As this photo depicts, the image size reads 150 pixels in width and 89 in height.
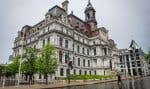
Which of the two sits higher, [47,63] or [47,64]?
[47,63]

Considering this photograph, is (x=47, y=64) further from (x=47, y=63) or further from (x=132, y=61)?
(x=132, y=61)

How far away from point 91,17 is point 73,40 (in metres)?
22.8

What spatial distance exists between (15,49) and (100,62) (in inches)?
1392

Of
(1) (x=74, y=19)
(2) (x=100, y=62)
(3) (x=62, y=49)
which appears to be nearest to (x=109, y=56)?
(2) (x=100, y=62)

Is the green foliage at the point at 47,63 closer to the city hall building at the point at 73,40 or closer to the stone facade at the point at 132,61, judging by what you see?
the city hall building at the point at 73,40

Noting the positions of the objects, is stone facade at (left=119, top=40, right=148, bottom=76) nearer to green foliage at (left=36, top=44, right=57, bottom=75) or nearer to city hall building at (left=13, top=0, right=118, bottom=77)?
city hall building at (left=13, top=0, right=118, bottom=77)

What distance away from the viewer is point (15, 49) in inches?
2790

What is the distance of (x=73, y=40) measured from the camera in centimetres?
5794

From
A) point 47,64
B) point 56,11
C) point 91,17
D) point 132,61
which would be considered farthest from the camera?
point 132,61

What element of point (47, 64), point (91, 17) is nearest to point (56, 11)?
point (47, 64)

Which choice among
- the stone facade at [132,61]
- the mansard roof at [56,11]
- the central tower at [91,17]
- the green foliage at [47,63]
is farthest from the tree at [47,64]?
the stone facade at [132,61]

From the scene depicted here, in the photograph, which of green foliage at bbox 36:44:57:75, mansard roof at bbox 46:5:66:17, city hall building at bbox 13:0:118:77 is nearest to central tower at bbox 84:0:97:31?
city hall building at bbox 13:0:118:77

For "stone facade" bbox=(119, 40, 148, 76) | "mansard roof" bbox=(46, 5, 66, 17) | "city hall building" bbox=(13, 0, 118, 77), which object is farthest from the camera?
"stone facade" bbox=(119, 40, 148, 76)

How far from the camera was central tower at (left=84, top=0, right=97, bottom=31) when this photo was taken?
74500mm
